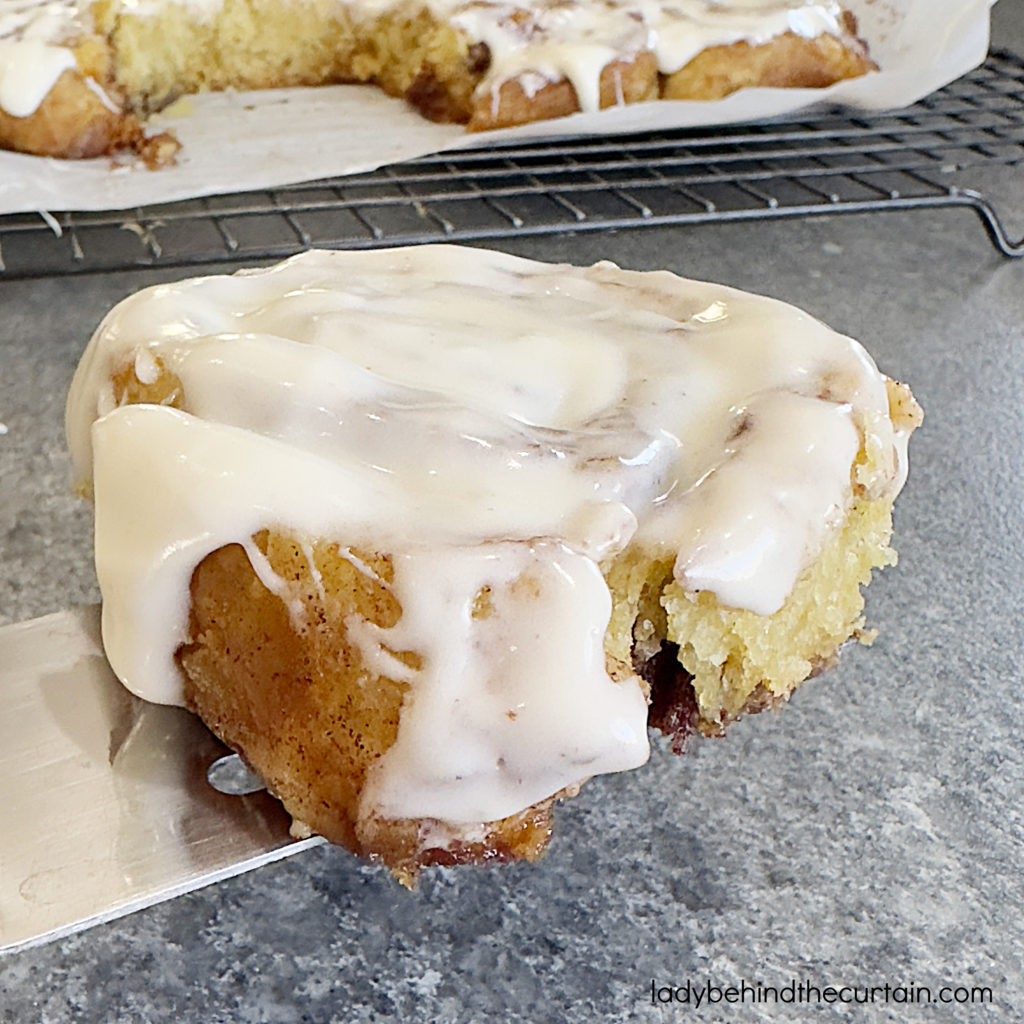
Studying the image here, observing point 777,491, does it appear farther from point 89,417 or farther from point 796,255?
point 796,255

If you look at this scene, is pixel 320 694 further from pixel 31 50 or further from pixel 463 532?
pixel 31 50

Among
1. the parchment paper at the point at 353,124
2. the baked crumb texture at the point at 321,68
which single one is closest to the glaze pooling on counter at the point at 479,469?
the parchment paper at the point at 353,124

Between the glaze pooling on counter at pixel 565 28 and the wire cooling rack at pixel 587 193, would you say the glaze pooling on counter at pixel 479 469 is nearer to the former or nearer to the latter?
the wire cooling rack at pixel 587 193

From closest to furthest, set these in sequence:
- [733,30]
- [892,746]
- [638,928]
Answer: [638,928] → [892,746] → [733,30]

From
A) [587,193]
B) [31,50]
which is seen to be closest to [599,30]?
[587,193]

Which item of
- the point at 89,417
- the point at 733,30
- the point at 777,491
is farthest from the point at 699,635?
the point at 733,30

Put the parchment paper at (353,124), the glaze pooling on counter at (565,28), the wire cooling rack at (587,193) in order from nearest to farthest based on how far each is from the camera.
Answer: the wire cooling rack at (587,193) < the parchment paper at (353,124) < the glaze pooling on counter at (565,28)
